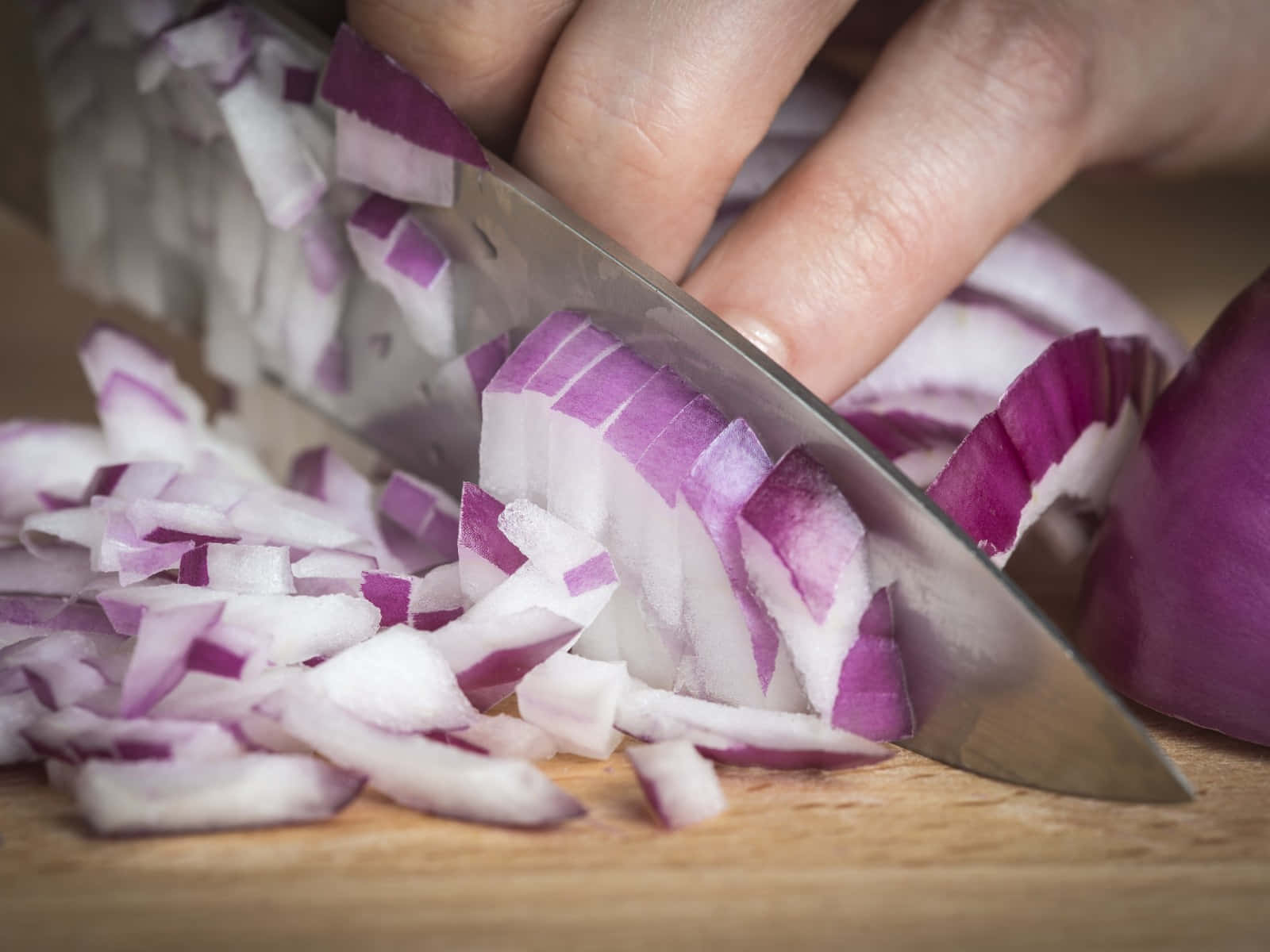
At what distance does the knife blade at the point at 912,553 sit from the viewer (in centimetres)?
61

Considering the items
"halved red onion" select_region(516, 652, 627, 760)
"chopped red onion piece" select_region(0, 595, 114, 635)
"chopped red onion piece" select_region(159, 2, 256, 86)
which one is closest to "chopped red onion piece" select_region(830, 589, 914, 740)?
"halved red onion" select_region(516, 652, 627, 760)

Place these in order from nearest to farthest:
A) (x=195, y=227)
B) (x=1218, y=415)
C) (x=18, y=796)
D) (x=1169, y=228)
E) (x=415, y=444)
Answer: (x=18, y=796) → (x=1218, y=415) → (x=415, y=444) → (x=195, y=227) → (x=1169, y=228)

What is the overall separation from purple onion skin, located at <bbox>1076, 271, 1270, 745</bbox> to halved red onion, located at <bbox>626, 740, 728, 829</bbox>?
0.99ft

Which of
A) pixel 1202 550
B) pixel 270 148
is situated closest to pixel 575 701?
pixel 1202 550

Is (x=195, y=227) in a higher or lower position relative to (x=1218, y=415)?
higher

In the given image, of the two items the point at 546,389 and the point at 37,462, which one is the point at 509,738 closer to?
the point at 546,389

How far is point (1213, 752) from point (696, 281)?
1.47 feet

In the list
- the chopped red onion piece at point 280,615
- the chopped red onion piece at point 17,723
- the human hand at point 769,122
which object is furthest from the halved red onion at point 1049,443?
the chopped red onion piece at point 17,723

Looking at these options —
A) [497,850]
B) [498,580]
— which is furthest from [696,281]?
[497,850]

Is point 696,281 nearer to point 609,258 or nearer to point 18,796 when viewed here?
point 609,258

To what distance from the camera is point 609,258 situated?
28.5 inches

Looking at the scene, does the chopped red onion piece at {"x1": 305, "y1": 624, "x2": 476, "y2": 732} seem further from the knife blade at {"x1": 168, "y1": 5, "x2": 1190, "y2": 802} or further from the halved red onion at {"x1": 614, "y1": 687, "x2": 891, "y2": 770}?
the knife blade at {"x1": 168, "y1": 5, "x2": 1190, "y2": 802}

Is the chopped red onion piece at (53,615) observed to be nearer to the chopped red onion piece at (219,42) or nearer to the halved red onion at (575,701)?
the halved red onion at (575,701)

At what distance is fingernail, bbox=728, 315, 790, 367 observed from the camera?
78 cm
